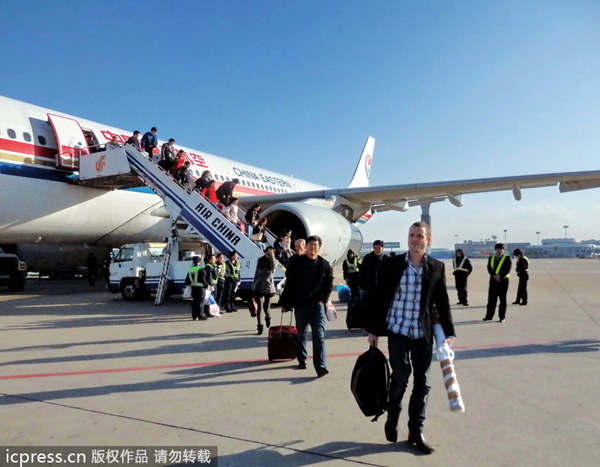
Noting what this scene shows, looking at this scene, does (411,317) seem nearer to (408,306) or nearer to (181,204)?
(408,306)

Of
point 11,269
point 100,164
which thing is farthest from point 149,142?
point 11,269

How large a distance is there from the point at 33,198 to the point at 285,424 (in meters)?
8.53

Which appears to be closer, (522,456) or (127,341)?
(522,456)

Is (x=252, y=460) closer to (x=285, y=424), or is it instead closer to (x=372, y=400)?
(x=285, y=424)

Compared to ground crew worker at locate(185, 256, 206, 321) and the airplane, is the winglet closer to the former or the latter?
the airplane

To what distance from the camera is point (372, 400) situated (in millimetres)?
2734

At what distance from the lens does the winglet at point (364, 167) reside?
2468cm

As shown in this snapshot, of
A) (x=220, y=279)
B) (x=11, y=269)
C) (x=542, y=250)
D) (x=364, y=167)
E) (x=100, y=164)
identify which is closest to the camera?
(x=220, y=279)

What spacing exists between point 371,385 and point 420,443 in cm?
41

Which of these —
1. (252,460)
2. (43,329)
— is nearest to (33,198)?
(43,329)

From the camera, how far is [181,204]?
982cm

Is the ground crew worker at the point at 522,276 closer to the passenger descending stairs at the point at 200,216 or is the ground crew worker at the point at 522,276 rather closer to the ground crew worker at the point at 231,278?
the passenger descending stairs at the point at 200,216

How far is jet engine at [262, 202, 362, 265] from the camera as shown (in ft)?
32.6

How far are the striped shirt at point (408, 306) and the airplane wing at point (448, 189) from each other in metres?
9.65
